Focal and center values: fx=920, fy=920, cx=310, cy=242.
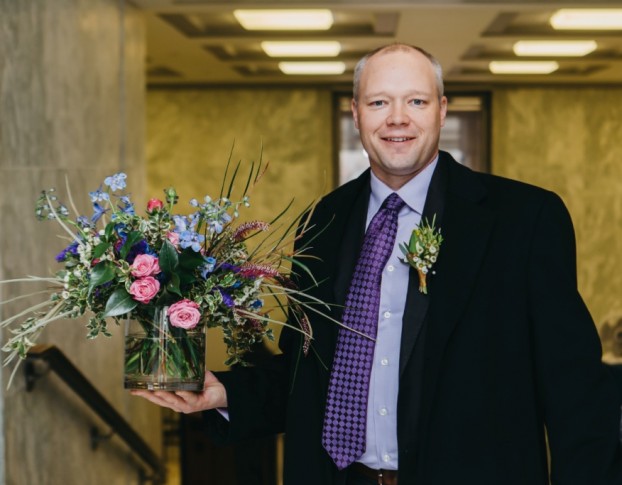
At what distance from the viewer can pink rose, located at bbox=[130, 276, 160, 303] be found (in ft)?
6.03

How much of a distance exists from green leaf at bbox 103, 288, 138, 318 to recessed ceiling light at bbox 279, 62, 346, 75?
23.0ft

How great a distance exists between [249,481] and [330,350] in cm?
383

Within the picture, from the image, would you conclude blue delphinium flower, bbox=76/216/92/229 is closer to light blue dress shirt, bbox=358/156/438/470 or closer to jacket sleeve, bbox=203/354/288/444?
jacket sleeve, bbox=203/354/288/444

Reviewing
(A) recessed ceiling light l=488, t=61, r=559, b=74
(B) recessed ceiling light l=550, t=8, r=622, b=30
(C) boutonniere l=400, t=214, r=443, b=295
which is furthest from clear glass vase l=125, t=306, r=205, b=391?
(A) recessed ceiling light l=488, t=61, r=559, b=74

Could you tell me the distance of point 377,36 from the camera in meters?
7.27

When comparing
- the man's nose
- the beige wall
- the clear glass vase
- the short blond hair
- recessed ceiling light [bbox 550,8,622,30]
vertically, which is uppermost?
recessed ceiling light [bbox 550,8,622,30]

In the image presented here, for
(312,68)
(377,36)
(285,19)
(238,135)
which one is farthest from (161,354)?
(238,135)

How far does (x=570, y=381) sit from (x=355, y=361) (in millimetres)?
477

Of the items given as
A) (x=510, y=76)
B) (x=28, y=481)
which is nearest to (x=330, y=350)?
(x=28, y=481)

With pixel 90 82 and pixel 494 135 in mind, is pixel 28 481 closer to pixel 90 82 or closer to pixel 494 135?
pixel 90 82

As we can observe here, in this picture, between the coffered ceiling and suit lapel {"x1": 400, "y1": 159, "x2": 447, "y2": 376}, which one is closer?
suit lapel {"x1": 400, "y1": 159, "x2": 447, "y2": 376}

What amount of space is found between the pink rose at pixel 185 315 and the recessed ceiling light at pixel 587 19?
16.0ft

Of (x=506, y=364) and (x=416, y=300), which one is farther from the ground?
(x=416, y=300)

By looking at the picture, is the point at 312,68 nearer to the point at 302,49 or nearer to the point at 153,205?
the point at 302,49
